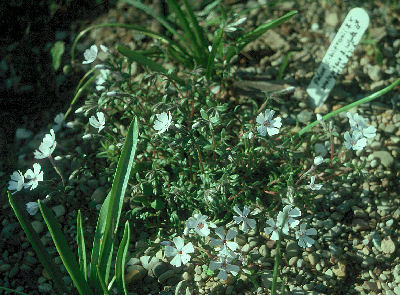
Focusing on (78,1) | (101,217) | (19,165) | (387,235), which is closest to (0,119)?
(19,165)

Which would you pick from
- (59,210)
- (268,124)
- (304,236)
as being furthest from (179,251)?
(59,210)

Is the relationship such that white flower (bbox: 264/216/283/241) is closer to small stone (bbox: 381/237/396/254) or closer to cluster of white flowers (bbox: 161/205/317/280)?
cluster of white flowers (bbox: 161/205/317/280)

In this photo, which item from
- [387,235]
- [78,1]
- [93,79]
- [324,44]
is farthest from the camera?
[78,1]

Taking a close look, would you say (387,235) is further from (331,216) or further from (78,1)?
(78,1)

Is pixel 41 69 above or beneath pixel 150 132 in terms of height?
above

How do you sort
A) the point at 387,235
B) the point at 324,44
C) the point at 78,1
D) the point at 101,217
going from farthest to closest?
the point at 78,1 → the point at 324,44 → the point at 387,235 → the point at 101,217

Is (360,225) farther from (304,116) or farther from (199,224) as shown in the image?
(199,224)

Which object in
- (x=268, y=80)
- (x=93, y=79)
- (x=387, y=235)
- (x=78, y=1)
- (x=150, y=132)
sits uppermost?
(x=78, y=1)
